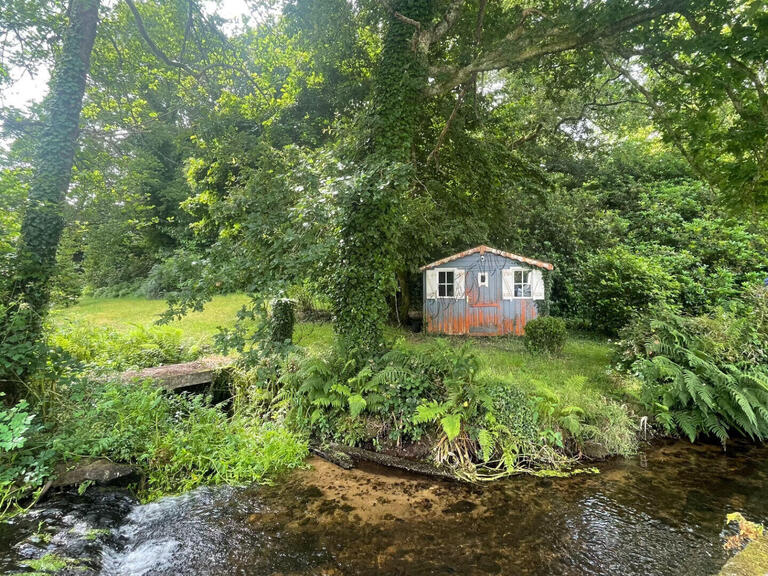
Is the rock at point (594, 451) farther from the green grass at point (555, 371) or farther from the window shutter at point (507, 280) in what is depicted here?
the window shutter at point (507, 280)

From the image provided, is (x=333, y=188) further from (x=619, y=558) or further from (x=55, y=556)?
(x=619, y=558)

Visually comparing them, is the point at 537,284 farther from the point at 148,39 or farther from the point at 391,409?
the point at 148,39

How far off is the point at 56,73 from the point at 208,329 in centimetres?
732

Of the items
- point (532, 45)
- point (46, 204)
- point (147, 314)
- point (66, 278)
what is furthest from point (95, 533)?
point (147, 314)

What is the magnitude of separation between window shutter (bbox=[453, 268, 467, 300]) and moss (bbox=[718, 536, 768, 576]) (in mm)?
8006

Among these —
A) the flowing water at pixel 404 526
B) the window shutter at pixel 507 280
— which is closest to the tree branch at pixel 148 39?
the flowing water at pixel 404 526

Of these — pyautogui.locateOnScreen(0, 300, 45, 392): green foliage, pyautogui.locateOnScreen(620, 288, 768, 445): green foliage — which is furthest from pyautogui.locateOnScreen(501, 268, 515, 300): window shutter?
pyautogui.locateOnScreen(0, 300, 45, 392): green foliage

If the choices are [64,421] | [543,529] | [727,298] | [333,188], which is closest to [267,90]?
[333,188]

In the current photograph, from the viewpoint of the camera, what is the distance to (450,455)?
517 centimetres

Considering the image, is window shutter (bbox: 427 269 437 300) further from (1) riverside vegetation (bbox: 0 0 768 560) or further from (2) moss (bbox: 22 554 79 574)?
(2) moss (bbox: 22 554 79 574)

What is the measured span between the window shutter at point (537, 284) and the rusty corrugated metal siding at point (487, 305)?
26 cm

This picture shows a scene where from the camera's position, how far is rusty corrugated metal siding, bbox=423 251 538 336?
432 inches

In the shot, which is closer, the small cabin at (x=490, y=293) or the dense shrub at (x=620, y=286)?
the dense shrub at (x=620, y=286)

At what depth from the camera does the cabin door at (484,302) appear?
11.0 meters
